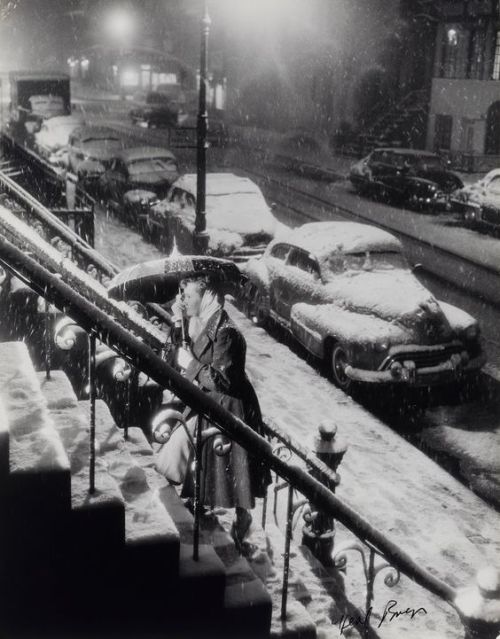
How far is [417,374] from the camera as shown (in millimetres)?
10297

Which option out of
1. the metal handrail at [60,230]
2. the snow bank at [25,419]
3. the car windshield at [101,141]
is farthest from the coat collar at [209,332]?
the car windshield at [101,141]

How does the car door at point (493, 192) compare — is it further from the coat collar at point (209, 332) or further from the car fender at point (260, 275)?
the coat collar at point (209, 332)

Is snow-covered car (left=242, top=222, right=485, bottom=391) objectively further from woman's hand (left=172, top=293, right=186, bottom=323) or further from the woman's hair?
the woman's hair

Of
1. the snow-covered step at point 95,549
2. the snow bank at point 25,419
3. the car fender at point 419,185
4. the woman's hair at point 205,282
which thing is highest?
the woman's hair at point 205,282

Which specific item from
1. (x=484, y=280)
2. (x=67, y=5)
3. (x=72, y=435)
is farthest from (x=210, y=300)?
(x=67, y=5)

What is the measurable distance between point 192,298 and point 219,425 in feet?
5.51

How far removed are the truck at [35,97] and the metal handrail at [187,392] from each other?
37499 mm

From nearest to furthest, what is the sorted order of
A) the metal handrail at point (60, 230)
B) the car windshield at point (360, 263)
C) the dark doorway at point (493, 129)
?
the metal handrail at point (60, 230) < the car windshield at point (360, 263) < the dark doorway at point (493, 129)

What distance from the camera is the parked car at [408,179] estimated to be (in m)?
26.0

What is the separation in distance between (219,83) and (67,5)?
42.7 m

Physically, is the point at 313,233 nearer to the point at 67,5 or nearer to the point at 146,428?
the point at 146,428

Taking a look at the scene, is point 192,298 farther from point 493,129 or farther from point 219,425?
point 493,129

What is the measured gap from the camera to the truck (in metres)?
38.1

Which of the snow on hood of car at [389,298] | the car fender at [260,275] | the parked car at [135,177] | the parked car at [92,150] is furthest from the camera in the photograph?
the parked car at [92,150]
